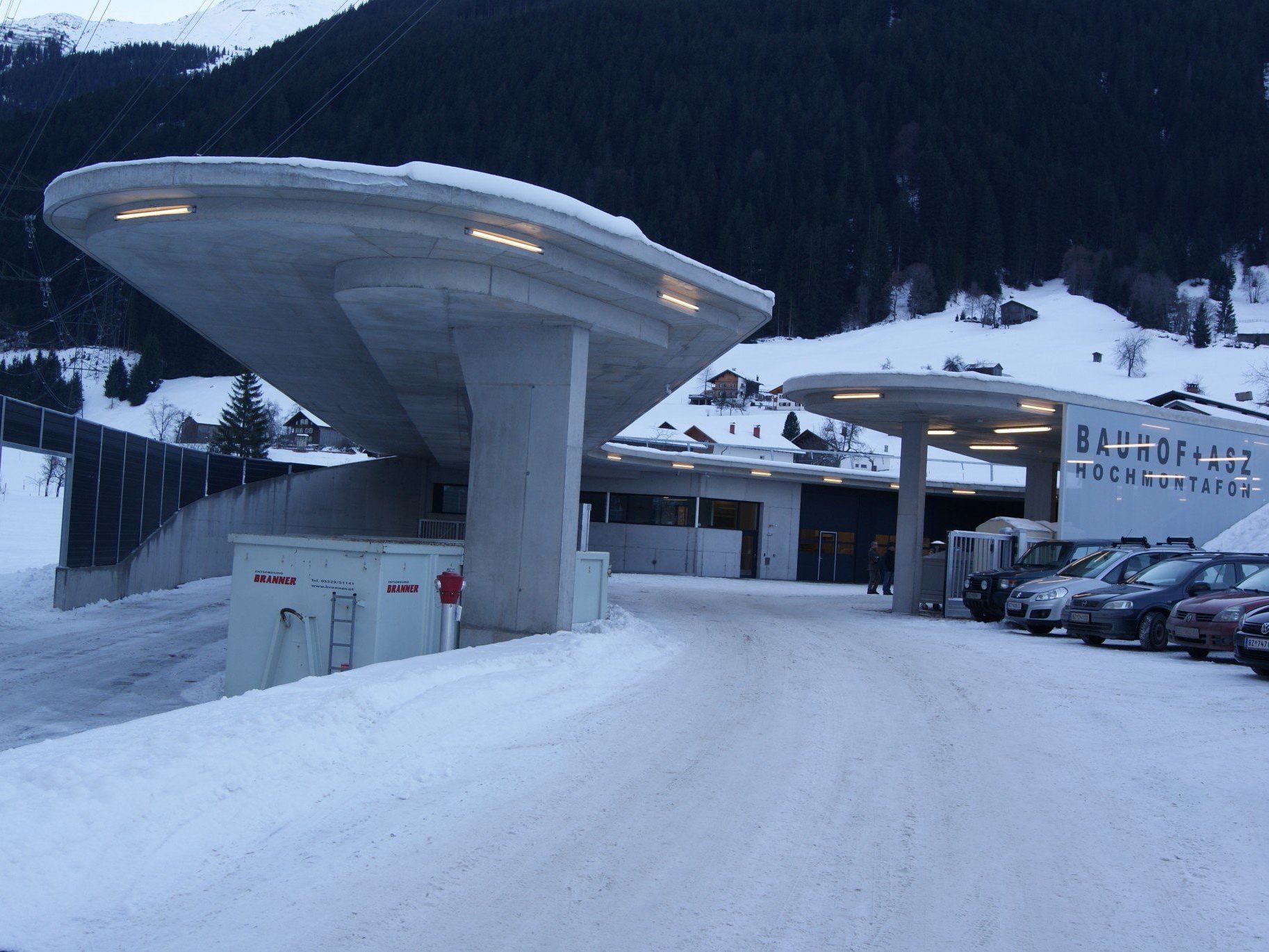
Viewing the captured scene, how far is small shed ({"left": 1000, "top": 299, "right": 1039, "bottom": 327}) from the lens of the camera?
13677 centimetres

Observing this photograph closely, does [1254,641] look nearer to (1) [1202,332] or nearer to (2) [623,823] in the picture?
(2) [623,823]

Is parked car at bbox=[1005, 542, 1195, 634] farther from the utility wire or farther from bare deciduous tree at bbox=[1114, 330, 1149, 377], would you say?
the utility wire

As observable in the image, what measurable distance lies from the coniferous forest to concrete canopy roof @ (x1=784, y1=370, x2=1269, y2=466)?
367 feet

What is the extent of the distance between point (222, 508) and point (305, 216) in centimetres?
2272

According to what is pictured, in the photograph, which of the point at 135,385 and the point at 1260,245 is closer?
the point at 135,385

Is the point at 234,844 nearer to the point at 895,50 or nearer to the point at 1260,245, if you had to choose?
the point at 1260,245

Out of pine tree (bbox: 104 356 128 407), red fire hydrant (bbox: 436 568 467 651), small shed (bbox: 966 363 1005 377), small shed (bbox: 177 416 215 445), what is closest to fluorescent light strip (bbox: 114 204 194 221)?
red fire hydrant (bbox: 436 568 467 651)

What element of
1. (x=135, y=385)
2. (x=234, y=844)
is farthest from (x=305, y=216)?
(x=135, y=385)

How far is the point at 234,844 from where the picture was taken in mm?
5691

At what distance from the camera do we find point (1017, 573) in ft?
72.3

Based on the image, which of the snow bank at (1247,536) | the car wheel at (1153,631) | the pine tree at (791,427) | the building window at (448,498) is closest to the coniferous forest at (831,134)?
the pine tree at (791,427)

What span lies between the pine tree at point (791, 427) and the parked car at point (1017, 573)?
2815 inches

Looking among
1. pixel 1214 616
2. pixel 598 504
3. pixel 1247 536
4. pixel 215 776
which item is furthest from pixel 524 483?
pixel 598 504

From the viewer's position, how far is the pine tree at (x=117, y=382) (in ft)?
362
